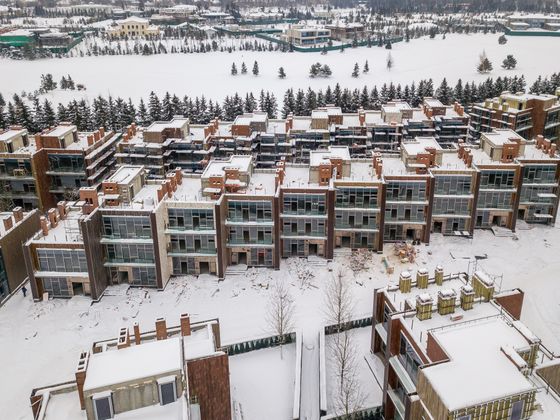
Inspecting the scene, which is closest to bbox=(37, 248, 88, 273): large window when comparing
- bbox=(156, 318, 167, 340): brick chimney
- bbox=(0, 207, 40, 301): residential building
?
bbox=(0, 207, 40, 301): residential building

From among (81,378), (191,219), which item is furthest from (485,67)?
(81,378)

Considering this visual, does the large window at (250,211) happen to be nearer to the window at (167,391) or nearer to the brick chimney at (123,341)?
the brick chimney at (123,341)

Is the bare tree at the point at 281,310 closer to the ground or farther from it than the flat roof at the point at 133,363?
closer to the ground

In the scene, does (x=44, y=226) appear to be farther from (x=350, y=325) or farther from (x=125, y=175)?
(x=350, y=325)

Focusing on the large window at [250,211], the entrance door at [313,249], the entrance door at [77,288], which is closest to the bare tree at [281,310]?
the entrance door at [313,249]

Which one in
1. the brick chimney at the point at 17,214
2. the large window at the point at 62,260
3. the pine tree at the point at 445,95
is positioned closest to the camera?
the large window at the point at 62,260

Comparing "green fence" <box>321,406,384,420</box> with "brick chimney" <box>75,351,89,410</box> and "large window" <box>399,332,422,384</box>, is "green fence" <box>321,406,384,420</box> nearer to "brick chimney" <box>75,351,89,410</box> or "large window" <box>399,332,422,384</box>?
"large window" <box>399,332,422,384</box>

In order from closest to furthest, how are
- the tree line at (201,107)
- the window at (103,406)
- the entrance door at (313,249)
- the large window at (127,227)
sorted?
the window at (103,406), the large window at (127,227), the entrance door at (313,249), the tree line at (201,107)
